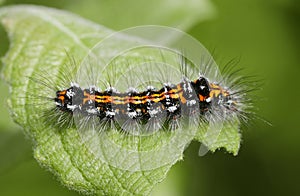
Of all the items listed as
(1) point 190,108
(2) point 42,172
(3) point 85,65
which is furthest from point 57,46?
(2) point 42,172

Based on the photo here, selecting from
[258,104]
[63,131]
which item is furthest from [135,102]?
[258,104]

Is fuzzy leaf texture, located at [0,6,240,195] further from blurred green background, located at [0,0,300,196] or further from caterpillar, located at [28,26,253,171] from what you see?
blurred green background, located at [0,0,300,196]

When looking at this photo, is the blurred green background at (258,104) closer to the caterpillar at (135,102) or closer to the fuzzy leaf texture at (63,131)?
the fuzzy leaf texture at (63,131)

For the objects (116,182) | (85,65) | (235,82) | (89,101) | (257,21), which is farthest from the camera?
(257,21)

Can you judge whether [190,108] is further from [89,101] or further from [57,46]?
[57,46]

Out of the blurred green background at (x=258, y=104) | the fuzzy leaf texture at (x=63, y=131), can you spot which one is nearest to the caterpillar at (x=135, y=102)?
the fuzzy leaf texture at (x=63, y=131)
